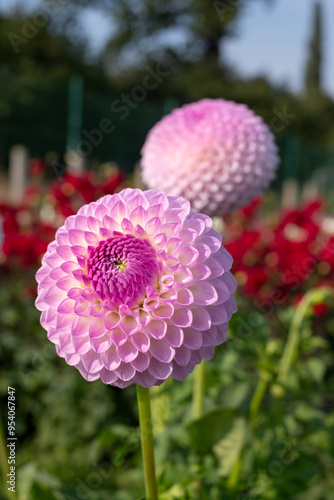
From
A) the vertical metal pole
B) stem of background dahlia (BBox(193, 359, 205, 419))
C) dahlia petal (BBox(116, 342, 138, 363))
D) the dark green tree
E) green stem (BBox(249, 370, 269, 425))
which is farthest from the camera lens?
the dark green tree

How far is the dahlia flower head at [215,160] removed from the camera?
142 cm

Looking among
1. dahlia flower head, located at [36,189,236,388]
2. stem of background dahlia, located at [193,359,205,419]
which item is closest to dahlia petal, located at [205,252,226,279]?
dahlia flower head, located at [36,189,236,388]

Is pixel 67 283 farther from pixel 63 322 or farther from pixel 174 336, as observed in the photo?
pixel 174 336

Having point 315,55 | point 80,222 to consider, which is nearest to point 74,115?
point 80,222

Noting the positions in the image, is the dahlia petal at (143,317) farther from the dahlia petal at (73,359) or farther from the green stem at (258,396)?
the green stem at (258,396)

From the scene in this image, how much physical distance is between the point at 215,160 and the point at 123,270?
75 cm

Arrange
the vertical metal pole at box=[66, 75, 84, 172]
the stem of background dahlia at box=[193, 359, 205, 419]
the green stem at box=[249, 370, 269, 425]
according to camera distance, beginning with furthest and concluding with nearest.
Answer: the vertical metal pole at box=[66, 75, 84, 172], the green stem at box=[249, 370, 269, 425], the stem of background dahlia at box=[193, 359, 205, 419]

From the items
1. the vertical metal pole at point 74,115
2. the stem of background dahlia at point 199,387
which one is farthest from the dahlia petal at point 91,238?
the vertical metal pole at point 74,115

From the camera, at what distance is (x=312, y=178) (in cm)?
1742

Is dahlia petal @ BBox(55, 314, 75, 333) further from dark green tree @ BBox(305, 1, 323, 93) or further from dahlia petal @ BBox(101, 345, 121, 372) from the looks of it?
dark green tree @ BBox(305, 1, 323, 93)

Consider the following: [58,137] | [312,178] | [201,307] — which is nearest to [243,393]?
[201,307]

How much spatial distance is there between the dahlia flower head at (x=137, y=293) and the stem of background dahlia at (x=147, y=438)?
7cm

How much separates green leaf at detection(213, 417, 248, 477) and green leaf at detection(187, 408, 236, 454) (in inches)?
0.5

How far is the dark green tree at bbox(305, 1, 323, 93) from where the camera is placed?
4100 cm
